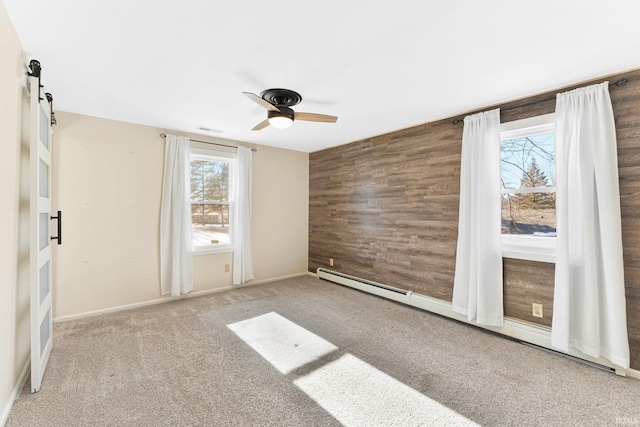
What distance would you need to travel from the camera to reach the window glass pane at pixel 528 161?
9.09ft

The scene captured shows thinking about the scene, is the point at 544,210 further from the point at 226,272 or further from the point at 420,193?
the point at 226,272

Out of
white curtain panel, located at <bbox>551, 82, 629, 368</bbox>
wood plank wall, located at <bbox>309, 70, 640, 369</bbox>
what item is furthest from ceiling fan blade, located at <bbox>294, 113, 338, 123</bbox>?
white curtain panel, located at <bbox>551, 82, 629, 368</bbox>

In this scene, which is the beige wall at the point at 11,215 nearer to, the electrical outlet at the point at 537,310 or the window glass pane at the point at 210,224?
the window glass pane at the point at 210,224

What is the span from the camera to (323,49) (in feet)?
6.48

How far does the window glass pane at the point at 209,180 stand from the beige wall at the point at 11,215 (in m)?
2.19

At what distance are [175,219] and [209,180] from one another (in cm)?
85

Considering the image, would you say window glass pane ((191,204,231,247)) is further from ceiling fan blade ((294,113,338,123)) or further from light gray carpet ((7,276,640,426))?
ceiling fan blade ((294,113,338,123))

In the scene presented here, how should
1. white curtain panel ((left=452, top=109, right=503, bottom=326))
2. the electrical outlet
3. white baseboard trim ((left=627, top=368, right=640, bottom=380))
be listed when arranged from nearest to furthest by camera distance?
white baseboard trim ((left=627, top=368, right=640, bottom=380)) → the electrical outlet → white curtain panel ((left=452, top=109, right=503, bottom=326))

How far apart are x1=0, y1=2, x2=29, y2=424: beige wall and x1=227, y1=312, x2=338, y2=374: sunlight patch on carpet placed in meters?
1.62

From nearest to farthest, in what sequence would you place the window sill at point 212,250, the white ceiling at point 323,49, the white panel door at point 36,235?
the white ceiling at point 323,49 → the white panel door at point 36,235 → the window sill at point 212,250

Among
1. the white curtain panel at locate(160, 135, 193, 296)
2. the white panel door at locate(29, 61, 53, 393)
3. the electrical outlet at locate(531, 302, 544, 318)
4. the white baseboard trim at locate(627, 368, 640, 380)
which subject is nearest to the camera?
the white panel door at locate(29, 61, 53, 393)

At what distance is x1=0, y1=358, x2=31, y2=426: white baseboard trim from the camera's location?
169 centimetres

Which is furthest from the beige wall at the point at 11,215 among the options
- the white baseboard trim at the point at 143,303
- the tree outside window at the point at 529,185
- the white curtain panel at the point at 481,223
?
the tree outside window at the point at 529,185

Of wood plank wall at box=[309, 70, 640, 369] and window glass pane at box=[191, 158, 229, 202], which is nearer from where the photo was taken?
wood plank wall at box=[309, 70, 640, 369]
